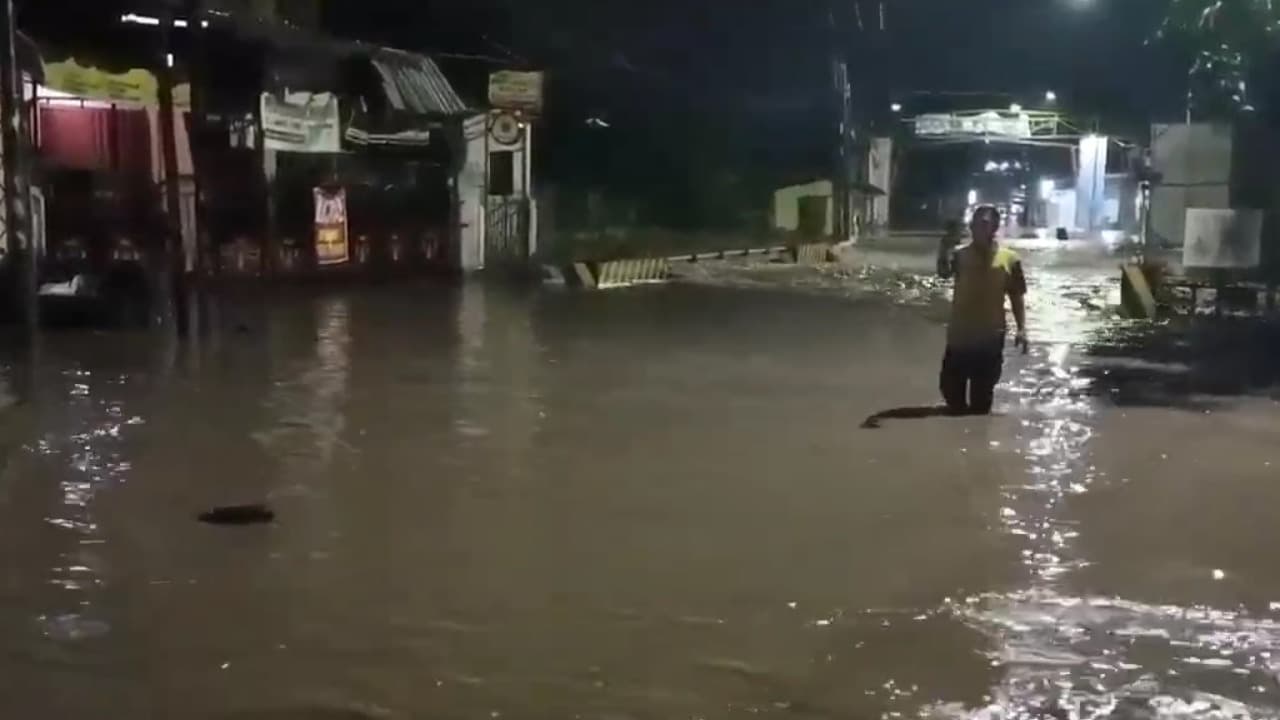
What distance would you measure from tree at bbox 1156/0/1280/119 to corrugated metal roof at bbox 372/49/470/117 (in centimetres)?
1266

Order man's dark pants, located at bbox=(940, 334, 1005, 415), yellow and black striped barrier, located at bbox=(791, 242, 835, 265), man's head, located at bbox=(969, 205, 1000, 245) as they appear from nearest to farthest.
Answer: man's head, located at bbox=(969, 205, 1000, 245)
man's dark pants, located at bbox=(940, 334, 1005, 415)
yellow and black striped barrier, located at bbox=(791, 242, 835, 265)

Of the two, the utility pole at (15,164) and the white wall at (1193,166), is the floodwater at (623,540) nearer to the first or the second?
the utility pole at (15,164)

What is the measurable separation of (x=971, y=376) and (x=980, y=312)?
0.67 metres

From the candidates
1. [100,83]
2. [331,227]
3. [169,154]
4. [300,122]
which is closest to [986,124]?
[331,227]

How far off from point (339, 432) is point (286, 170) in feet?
55.8

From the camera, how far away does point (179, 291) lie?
682 inches

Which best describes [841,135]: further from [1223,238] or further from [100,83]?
[100,83]

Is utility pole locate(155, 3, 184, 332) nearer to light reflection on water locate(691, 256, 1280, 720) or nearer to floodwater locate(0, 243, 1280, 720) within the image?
floodwater locate(0, 243, 1280, 720)

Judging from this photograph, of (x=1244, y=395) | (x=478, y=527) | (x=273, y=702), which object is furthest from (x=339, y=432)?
(x=1244, y=395)

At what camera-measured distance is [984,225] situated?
12219 mm

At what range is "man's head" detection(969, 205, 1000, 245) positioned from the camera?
12117mm

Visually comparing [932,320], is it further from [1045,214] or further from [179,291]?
[1045,214]

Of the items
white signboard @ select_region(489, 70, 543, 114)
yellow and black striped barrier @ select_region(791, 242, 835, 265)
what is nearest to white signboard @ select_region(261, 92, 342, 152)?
white signboard @ select_region(489, 70, 543, 114)

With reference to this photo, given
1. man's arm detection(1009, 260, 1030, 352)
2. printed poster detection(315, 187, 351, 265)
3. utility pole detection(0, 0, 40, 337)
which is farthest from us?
printed poster detection(315, 187, 351, 265)
